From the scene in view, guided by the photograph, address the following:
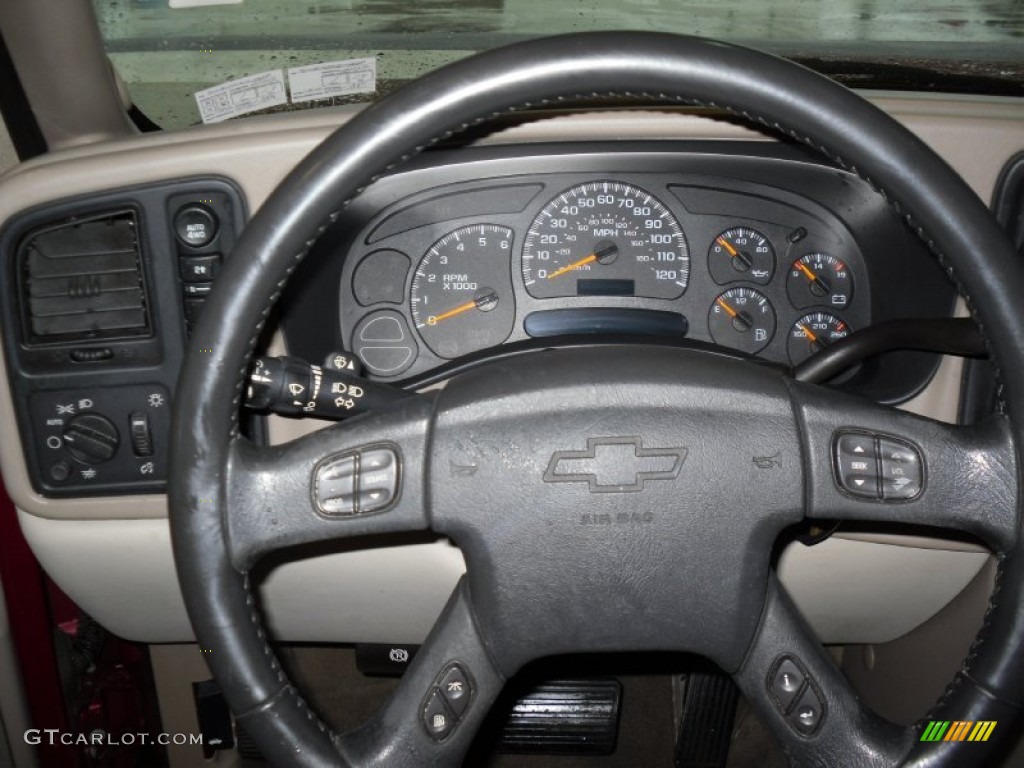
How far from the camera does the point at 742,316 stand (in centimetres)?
150

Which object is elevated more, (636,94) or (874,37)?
(874,37)

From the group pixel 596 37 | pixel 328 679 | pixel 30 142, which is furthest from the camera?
pixel 328 679

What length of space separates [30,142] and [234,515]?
90 cm

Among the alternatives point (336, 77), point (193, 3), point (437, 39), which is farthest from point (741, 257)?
point (193, 3)

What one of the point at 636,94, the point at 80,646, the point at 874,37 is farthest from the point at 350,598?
the point at 874,37

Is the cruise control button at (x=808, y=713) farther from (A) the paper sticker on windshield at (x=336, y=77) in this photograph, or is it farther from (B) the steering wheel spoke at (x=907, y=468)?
(A) the paper sticker on windshield at (x=336, y=77)

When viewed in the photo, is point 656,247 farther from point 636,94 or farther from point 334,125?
point 636,94

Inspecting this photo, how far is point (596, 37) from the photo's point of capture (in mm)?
831

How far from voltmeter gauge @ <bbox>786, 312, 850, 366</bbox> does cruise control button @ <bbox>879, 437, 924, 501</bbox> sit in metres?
0.58

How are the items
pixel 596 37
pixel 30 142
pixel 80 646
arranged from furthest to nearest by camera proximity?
pixel 80 646
pixel 30 142
pixel 596 37

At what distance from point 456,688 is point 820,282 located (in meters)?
0.89

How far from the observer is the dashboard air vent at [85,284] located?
4.36ft

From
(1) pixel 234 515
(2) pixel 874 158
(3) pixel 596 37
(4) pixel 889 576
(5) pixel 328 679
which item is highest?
(3) pixel 596 37

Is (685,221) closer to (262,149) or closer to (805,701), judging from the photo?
(262,149)
